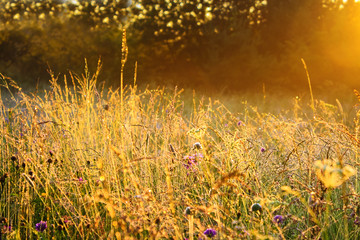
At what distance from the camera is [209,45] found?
13828mm

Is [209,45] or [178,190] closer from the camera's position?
[178,190]

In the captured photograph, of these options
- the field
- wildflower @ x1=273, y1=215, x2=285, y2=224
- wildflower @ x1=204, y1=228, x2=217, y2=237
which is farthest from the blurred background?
wildflower @ x1=204, y1=228, x2=217, y2=237

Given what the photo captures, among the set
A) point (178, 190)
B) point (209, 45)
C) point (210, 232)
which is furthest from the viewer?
point (209, 45)

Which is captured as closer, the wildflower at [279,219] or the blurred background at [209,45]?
the wildflower at [279,219]

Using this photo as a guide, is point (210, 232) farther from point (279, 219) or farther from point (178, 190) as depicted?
point (178, 190)

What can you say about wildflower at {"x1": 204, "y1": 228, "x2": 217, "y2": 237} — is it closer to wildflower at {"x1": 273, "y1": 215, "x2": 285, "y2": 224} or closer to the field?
the field

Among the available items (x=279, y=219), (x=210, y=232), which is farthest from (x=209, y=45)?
(x=210, y=232)

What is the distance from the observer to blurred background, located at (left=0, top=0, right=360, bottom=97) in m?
12.5

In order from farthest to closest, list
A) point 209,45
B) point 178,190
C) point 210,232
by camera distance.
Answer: point 209,45 < point 178,190 < point 210,232

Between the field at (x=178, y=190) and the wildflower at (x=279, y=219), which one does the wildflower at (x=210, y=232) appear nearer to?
the field at (x=178, y=190)

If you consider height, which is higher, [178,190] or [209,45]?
[178,190]

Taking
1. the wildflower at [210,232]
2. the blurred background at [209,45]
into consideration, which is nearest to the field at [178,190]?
the wildflower at [210,232]

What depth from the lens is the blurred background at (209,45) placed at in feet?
41.1

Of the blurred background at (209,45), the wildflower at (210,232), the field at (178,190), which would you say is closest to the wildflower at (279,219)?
the field at (178,190)
